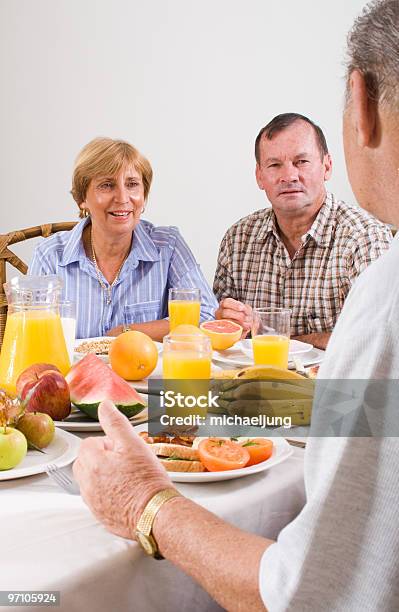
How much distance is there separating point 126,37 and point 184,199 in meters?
0.99

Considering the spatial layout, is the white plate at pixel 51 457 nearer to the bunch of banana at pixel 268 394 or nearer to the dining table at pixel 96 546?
the dining table at pixel 96 546

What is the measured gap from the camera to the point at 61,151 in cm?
450

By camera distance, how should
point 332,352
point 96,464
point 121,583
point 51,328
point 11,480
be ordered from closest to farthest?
point 332,352
point 121,583
point 96,464
point 11,480
point 51,328

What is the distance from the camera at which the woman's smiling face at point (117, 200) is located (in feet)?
9.08

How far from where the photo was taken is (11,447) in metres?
1.08

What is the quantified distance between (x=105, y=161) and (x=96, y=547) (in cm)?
205

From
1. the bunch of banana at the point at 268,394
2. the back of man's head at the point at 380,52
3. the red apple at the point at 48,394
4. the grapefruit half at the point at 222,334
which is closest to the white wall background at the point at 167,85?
the grapefruit half at the point at 222,334

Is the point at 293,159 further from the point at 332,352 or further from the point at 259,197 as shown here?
the point at 332,352

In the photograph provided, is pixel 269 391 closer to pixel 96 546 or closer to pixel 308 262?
pixel 96 546

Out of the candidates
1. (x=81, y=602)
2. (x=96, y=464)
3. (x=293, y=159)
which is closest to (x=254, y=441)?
(x=96, y=464)

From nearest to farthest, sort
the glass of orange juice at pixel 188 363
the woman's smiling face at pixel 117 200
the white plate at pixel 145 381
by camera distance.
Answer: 1. the glass of orange juice at pixel 188 363
2. the white plate at pixel 145 381
3. the woman's smiling face at pixel 117 200

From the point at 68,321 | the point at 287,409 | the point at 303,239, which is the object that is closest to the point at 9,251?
the point at 303,239

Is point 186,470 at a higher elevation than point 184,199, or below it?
below

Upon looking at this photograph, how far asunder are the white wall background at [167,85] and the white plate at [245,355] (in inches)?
99.0
